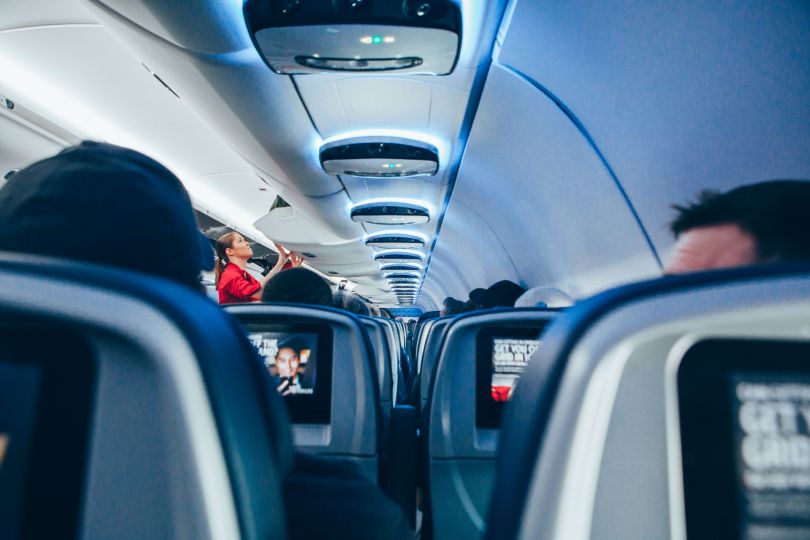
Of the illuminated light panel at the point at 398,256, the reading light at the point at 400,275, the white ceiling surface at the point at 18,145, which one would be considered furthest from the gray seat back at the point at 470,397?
the reading light at the point at 400,275

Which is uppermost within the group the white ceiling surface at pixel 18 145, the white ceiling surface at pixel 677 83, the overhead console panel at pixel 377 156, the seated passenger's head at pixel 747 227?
the overhead console panel at pixel 377 156

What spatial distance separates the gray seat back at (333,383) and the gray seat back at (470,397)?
0.28m

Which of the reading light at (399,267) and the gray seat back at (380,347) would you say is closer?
the gray seat back at (380,347)

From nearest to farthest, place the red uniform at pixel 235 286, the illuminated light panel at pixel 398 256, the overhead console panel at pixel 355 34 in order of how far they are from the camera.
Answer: the overhead console panel at pixel 355 34 → the red uniform at pixel 235 286 → the illuminated light panel at pixel 398 256

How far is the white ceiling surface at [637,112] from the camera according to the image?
2.36 m

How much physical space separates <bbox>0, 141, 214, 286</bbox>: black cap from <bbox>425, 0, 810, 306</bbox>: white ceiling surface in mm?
2431

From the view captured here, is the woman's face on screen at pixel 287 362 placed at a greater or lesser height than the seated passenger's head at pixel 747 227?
lesser

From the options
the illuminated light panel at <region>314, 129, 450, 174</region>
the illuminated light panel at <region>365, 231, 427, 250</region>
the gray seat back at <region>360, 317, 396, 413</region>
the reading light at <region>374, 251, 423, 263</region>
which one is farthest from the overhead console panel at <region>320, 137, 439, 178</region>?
the reading light at <region>374, 251, 423, 263</region>

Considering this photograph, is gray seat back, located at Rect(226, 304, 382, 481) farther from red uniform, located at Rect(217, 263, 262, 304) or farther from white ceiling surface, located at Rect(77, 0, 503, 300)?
red uniform, located at Rect(217, 263, 262, 304)

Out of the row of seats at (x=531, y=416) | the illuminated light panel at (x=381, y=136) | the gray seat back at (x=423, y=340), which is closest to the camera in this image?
the row of seats at (x=531, y=416)

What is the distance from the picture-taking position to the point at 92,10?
9.53 ft

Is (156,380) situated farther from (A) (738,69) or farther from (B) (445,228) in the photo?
(B) (445,228)

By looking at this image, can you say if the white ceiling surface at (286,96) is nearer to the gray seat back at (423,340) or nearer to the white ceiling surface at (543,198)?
the white ceiling surface at (543,198)

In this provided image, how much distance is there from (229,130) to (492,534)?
4.61 meters
